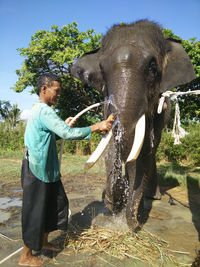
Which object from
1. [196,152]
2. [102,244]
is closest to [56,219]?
[102,244]

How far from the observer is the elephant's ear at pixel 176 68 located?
11.9 feet

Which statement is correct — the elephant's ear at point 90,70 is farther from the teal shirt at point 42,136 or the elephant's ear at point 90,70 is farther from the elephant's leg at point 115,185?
the teal shirt at point 42,136

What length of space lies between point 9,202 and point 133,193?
2.43m

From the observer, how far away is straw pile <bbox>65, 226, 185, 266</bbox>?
7.81ft

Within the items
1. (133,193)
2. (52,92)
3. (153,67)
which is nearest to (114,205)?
(133,193)

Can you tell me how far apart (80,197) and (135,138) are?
2.56m

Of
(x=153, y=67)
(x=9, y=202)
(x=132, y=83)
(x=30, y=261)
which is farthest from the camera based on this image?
(x=9, y=202)

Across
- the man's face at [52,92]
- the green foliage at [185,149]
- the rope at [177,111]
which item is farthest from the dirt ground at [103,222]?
the green foliage at [185,149]

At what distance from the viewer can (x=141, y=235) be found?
2779mm

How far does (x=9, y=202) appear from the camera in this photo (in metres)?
4.20

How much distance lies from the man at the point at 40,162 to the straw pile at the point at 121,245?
0.48 metres

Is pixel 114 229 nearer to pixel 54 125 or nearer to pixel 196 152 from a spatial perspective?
pixel 54 125

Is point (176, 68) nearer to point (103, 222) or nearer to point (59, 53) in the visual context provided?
point (103, 222)

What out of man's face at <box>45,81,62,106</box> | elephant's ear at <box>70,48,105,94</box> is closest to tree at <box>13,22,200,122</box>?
elephant's ear at <box>70,48,105,94</box>
